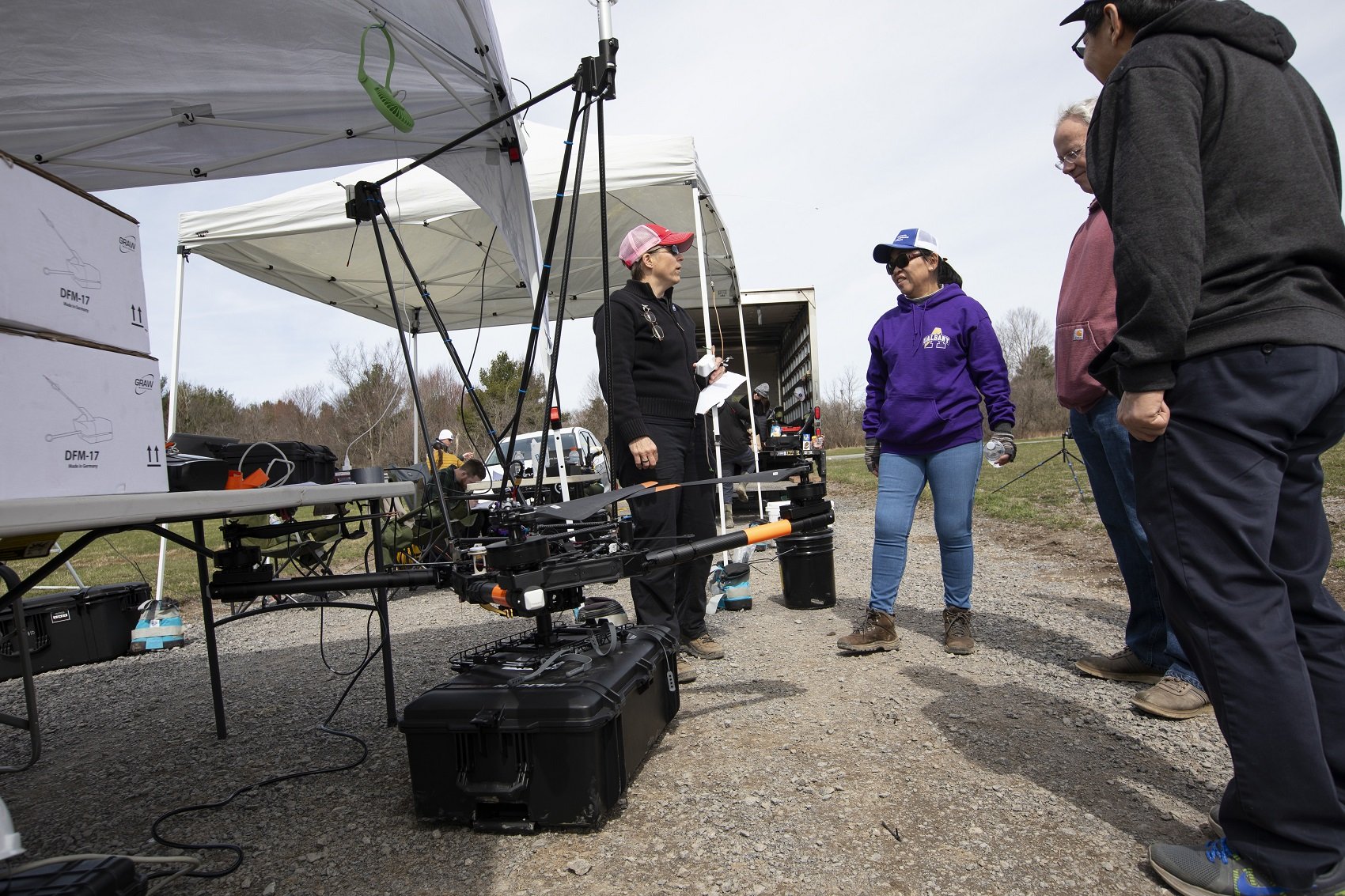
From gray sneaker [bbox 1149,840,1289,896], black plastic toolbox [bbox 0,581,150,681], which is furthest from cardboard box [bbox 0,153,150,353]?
black plastic toolbox [bbox 0,581,150,681]

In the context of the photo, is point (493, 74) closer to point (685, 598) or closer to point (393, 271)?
point (685, 598)

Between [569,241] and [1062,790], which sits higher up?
[569,241]

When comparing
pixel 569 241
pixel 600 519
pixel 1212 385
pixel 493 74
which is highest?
pixel 493 74

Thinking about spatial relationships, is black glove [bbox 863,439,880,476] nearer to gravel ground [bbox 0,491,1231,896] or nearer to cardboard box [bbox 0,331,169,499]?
gravel ground [bbox 0,491,1231,896]

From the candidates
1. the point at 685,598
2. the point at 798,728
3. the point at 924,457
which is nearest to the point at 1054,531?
the point at 924,457

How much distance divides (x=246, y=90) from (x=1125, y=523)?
4.22m

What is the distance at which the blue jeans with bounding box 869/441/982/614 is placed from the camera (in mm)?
3279

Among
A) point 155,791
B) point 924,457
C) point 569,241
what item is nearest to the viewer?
point 155,791

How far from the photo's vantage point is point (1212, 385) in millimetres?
1438

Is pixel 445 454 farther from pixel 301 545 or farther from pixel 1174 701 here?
pixel 1174 701

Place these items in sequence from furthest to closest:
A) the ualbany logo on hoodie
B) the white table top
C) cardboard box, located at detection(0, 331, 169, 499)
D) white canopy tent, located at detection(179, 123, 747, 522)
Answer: white canopy tent, located at detection(179, 123, 747, 522) < the ualbany logo on hoodie < cardboard box, located at detection(0, 331, 169, 499) < the white table top

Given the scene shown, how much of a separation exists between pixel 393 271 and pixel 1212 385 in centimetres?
795

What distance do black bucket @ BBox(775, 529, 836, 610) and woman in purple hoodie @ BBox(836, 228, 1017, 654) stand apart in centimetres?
106

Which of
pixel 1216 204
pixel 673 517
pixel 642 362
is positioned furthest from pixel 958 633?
pixel 1216 204
